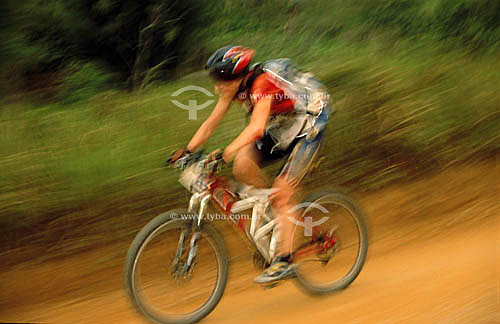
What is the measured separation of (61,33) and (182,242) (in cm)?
229

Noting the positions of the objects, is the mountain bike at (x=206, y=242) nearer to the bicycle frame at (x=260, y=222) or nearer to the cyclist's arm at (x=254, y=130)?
the bicycle frame at (x=260, y=222)

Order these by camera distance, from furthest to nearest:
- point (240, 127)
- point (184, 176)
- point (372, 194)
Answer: point (372, 194)
point (240, 127)
point (184, 176)

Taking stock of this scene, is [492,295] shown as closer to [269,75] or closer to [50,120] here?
[269,75]

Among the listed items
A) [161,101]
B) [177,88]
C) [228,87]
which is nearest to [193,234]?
[228,87]

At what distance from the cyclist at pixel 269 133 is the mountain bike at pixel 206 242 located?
76mm


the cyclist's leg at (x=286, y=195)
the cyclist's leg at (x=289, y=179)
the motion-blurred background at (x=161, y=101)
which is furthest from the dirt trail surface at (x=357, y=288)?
the cyclist's leg at (x=289, y=179)

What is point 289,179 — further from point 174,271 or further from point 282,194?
point 174,271

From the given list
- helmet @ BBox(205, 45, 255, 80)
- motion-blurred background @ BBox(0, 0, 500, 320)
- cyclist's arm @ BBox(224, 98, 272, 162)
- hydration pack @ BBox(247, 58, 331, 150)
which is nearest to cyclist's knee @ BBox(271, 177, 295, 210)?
hydration pack @ BBox(247, 58, 331, 150)

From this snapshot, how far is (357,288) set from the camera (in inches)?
181

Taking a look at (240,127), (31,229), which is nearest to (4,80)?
(31,229)

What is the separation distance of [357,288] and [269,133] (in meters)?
1.37

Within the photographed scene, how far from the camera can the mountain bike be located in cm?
376

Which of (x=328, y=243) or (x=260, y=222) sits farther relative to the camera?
(x=328, y=243)

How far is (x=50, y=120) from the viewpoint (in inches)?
199
